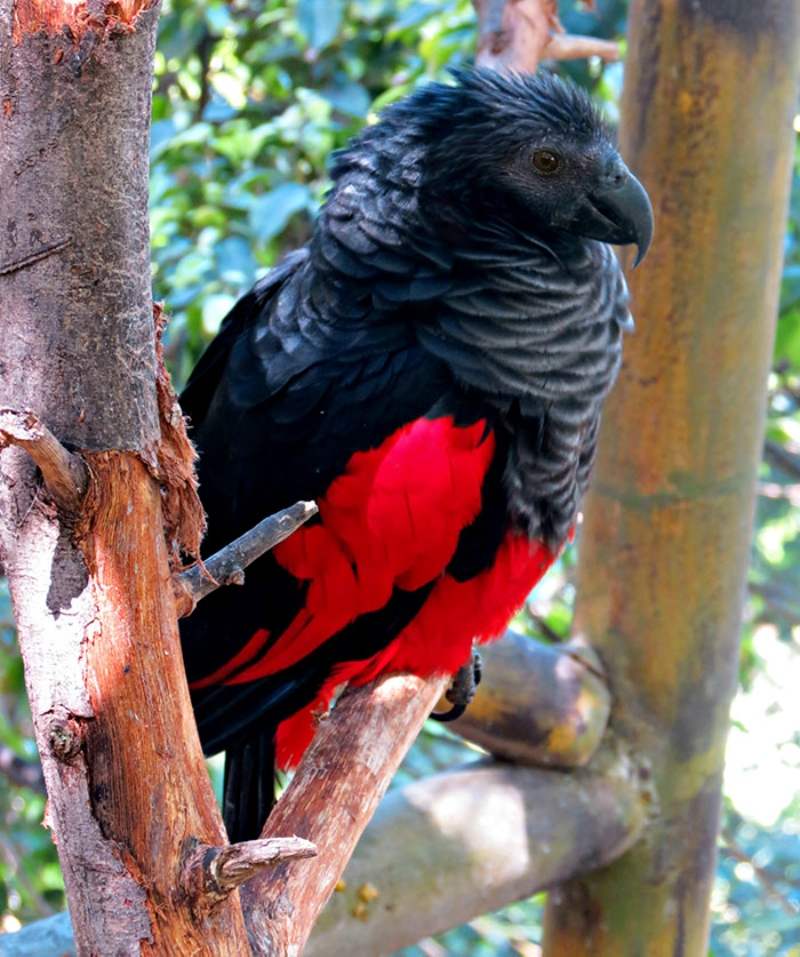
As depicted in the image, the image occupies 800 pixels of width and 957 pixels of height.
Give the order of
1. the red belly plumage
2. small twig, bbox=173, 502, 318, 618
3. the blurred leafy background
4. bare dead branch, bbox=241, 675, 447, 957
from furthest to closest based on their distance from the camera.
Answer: the blurred leafy background → the red belly plumage → bare dead branch, bbox=241, 675, 447, 957 → small twig, bbox=173, 502, 318, 618

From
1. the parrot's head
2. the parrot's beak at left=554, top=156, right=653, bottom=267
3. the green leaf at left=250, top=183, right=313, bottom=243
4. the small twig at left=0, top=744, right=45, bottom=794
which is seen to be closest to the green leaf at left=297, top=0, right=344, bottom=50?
the green leaf at left=250, top=183, right=313, bottom=243

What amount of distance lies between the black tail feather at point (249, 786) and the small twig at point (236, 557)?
0.76 metres

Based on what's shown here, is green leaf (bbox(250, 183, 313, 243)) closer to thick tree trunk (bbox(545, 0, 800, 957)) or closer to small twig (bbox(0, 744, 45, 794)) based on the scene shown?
thick tree trunk (bbox(545, 0, 800, 957))

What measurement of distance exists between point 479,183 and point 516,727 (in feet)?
2.78

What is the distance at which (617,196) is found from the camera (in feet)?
4.43

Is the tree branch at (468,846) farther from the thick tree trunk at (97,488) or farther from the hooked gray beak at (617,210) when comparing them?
the hooked gray beak at (617,210)

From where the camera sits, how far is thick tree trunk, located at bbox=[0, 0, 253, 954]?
0.68 metres

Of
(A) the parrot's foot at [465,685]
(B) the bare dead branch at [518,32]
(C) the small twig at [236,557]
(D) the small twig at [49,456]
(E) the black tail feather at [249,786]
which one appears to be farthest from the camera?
(B) the bare dead branch at [518,32]

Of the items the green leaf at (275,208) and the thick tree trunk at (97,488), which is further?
the green leaf at (275,208)

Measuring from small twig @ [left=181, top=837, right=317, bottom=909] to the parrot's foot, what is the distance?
0.89 meters

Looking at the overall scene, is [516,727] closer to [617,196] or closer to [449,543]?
[449,543]

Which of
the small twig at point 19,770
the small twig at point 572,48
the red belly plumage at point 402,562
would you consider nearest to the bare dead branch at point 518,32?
the small twig at point 572,48

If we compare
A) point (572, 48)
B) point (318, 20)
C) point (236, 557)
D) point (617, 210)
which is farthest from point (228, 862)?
point (318, 20)

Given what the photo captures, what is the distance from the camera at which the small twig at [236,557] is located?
2.55 ft
